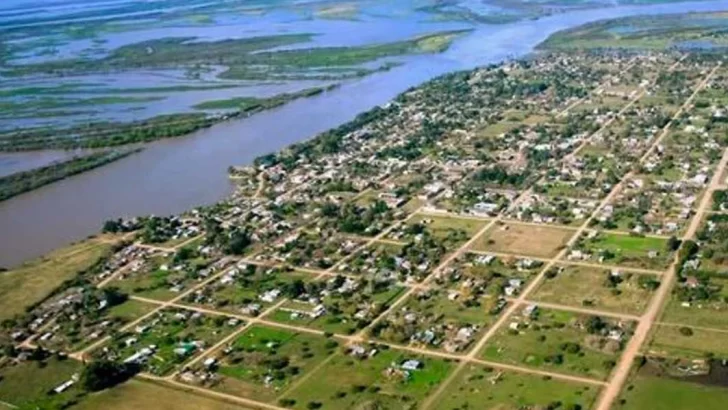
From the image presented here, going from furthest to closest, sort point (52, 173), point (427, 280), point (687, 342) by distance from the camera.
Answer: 1. point (52, 173)
2. point (427, 280)
3. point (687, 342)

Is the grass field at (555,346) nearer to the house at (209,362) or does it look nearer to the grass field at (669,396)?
the grass field at (669,396)

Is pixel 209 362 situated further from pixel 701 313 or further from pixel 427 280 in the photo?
pixel 701 313

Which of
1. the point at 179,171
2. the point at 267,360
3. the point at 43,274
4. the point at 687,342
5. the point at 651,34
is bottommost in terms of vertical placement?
the point at 687,342

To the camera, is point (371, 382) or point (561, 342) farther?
point (561, 342)

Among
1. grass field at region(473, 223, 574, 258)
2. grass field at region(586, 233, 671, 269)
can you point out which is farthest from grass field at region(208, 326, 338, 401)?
grass field at region(586, 233, 671, 269)

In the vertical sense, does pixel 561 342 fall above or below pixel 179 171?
below

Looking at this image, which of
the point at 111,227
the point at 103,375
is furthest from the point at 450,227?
the point at 103,375

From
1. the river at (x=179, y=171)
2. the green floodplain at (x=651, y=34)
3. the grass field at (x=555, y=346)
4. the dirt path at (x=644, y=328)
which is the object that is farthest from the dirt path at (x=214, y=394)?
the green floodplain at (x=651, y=34)

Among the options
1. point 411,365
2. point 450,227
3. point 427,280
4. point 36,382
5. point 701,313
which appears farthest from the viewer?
point 450,227
